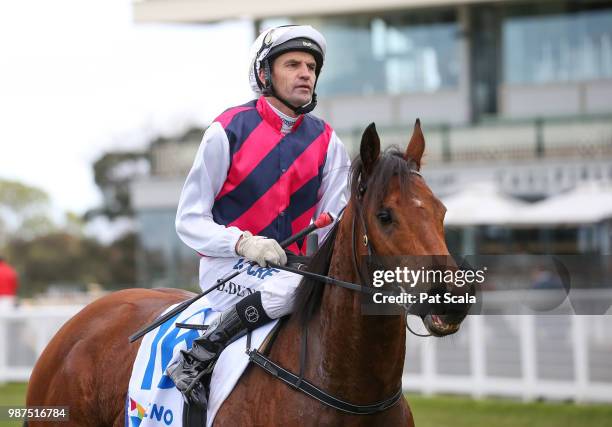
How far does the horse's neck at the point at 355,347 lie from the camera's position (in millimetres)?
3137

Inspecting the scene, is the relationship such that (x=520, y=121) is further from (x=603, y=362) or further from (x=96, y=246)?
(x=96, y=246)

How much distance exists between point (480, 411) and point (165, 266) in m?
12.8

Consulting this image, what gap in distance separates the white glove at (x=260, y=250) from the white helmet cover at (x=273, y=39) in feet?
2.49

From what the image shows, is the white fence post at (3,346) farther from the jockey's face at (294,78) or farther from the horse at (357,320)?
the horse at (357,320)

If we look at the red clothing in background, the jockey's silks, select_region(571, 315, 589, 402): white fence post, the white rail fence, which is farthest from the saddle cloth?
the red clothing in background

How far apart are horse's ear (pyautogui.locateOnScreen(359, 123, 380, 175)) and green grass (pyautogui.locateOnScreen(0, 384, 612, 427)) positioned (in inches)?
198

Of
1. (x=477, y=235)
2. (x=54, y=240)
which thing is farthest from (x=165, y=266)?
(x=54, y=240)

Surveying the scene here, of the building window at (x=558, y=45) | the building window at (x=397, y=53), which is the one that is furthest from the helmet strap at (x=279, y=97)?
the building window at (x=397, y=53)

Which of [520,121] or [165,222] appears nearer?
[520,121]

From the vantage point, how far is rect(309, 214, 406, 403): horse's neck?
123 inches

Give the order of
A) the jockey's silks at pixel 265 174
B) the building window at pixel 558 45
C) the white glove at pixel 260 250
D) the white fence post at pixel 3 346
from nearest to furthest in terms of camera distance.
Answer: the white glove at pixel 260 250, the jockey's silks at pixel 265 174, the white fence post at pixel 3 346, the building window at pixel 558 45

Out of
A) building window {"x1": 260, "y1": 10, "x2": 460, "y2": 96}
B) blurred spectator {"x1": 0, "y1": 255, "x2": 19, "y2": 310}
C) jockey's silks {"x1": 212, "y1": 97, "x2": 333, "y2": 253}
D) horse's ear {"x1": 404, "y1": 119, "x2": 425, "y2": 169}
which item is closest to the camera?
horse's ear {"x1": 404, "y1": 119, "x2": 425, "y2": 169}

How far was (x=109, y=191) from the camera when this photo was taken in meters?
42.5

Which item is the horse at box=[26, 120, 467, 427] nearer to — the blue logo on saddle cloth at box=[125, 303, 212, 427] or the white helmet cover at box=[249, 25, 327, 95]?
the blue logo on saddle cloth at box=[125, 303, 212, 427]
